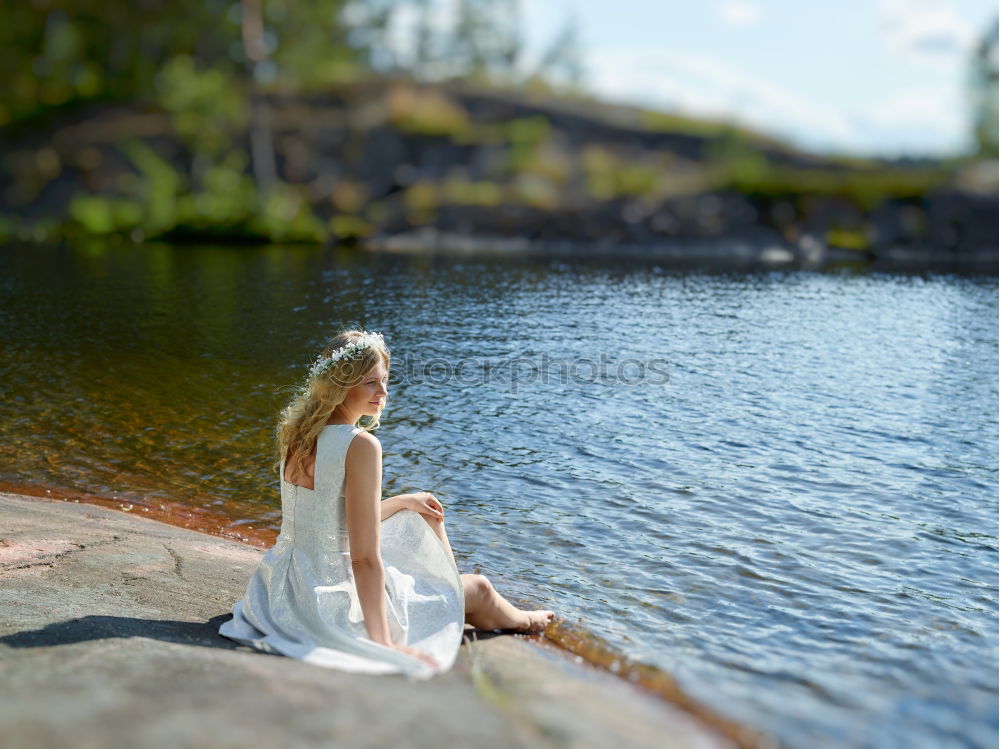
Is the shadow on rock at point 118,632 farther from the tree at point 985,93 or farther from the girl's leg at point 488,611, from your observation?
the tree at point 985,93

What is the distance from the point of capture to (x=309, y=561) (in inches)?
236

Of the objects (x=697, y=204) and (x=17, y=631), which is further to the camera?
(x=697, y=204)

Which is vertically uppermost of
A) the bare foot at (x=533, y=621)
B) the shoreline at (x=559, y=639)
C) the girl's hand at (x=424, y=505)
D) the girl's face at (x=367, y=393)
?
the girl's face at (x=367, y=393)

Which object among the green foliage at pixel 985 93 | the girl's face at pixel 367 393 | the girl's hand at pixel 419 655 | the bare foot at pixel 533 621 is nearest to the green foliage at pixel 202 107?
the green foliage at pixel 985 93

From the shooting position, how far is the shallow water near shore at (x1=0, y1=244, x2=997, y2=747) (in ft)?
23.9

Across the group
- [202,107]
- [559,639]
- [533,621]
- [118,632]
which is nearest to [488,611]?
[533,621]

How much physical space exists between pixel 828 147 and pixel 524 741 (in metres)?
55.6

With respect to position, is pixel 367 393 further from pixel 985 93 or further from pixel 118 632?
pixel 985 93

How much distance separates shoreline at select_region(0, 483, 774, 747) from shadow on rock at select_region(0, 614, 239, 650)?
1732 mm

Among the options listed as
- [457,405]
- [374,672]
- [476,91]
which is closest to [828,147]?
[476,91]

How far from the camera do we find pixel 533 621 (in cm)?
711

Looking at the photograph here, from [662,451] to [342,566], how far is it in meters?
7.47

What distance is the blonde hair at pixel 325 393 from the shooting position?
582cm

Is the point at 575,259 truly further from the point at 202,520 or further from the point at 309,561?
the point at 309,561
